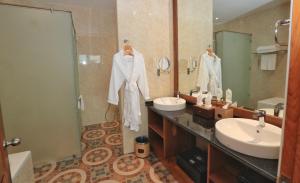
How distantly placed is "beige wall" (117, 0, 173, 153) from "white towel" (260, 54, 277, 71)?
4.35 ft

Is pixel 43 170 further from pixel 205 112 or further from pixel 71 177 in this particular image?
pixel 205 112

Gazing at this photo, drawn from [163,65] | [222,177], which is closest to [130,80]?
[163,65]

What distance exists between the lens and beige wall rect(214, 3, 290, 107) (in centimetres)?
125

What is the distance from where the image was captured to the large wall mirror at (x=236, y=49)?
1.32 m

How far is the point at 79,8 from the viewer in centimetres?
333

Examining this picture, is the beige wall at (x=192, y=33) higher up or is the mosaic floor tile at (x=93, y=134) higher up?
the beige wall at (x=192, y=33)

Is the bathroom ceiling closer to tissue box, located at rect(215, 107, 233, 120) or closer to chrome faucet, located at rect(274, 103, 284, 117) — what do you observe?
chrome faucet, located at rect(274, 103, 284, 117)

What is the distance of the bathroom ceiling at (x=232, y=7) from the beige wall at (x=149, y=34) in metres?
0.80

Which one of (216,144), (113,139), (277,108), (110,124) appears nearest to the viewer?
(216,144)

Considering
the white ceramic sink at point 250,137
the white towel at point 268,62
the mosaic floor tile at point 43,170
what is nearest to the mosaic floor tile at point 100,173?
the mosaic floor tile at point 43,170

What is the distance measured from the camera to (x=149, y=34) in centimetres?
238

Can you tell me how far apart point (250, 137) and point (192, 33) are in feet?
5.15

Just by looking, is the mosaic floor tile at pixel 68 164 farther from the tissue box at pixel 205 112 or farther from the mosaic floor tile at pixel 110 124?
the tissue box at pixel 205 112

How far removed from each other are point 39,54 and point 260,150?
2.39 metres
